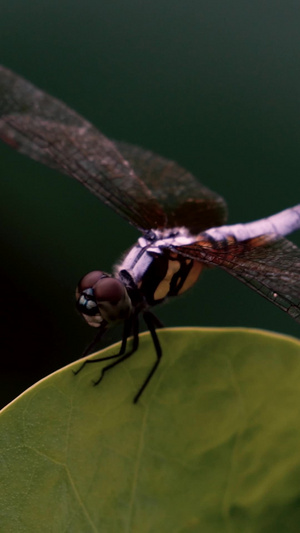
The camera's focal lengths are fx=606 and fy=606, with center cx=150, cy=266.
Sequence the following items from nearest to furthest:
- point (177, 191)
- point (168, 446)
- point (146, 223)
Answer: point (168, 446) → point (146, 223) → point (177, 191)

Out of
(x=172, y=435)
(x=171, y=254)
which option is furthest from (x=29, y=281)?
(x=172, y=435)

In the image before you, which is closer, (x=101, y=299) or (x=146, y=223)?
(x=101, y=299)

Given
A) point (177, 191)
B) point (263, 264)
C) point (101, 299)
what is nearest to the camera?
point (101, 299)

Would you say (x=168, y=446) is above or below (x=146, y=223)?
below

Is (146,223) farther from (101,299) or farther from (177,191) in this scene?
(101,299)

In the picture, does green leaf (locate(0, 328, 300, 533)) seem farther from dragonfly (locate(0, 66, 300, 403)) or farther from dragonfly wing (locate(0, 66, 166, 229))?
dragonfly wing (locate(0, 66, 166, 229))

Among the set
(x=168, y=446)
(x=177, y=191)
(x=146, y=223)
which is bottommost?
(x=168, y=446)

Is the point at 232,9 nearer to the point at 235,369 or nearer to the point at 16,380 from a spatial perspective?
the point at 16,380

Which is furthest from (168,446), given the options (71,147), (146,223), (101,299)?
(71,147)
